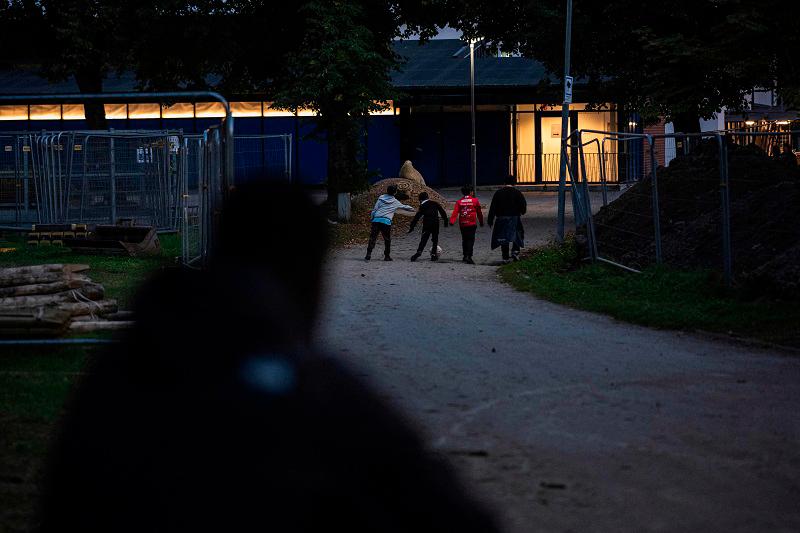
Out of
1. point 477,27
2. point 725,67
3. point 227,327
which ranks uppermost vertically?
point 477,27

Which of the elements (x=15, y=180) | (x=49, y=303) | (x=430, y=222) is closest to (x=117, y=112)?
(x=15, y=180)

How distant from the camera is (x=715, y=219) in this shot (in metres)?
16.0

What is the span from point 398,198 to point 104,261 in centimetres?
1369

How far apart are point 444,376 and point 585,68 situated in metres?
20.6

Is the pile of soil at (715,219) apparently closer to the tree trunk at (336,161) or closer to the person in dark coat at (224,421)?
the tree trunk at (336,161)

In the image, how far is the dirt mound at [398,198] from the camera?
29.8m

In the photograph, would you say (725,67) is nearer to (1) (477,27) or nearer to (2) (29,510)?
(1) (477,27)

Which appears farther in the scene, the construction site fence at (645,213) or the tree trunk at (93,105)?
the tree trunk at (93,105)

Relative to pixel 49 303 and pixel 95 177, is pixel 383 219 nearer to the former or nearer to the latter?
pixel 95 177

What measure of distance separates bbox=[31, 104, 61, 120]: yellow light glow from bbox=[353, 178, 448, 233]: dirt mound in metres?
20.2

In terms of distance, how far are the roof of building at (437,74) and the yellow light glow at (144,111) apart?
94 centimetres

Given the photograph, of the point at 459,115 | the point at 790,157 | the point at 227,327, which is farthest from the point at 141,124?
the point at 227,327

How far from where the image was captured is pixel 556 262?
728 inches

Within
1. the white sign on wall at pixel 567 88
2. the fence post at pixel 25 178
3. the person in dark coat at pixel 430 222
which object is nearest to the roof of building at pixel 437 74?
the fence post at pixel 25 178
